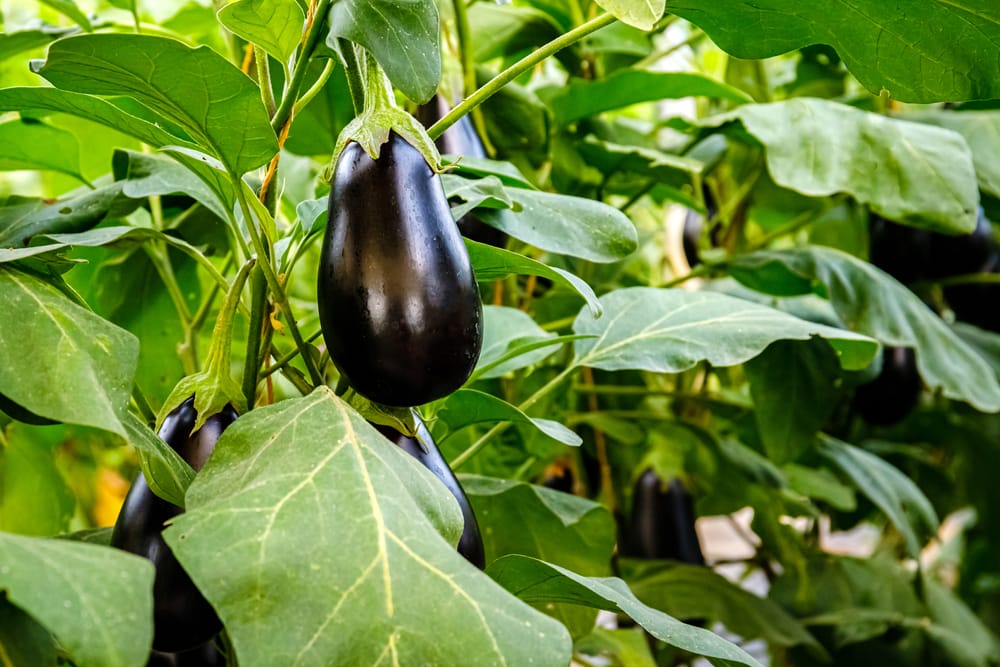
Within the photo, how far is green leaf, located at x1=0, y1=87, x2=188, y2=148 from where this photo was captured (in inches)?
14.8

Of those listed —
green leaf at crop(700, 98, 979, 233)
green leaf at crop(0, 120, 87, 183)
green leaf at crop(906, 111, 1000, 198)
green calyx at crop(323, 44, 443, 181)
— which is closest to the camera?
green calyx at crop(323, 44, 443, 181)

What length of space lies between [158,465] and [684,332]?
33cm

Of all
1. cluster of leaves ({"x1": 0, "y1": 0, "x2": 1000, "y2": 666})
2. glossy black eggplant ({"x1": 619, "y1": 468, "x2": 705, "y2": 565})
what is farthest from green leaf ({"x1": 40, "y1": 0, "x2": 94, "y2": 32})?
glossy black eggplant ({"x1": 619, "y1": 468, "x2": 705, "y2": 565})

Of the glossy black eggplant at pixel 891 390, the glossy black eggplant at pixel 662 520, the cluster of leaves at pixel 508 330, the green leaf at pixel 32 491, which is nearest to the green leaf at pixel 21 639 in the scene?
the cluster of leaves at pixel 508 330

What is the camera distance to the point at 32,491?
631mm

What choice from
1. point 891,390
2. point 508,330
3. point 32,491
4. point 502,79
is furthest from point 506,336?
point 891,390

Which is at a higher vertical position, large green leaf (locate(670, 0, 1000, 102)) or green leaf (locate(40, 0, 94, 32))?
green leaf (locate(40, 0, 94, 32))

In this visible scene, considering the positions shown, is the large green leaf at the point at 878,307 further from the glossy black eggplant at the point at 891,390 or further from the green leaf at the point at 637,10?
the green leaf at the point at 637,10

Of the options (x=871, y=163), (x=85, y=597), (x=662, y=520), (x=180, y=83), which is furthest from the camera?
(x=662, y=520)

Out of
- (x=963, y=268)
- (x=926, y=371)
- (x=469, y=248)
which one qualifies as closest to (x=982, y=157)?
(x=963, y=268)

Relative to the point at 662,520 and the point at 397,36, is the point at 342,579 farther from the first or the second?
the point at 662,520

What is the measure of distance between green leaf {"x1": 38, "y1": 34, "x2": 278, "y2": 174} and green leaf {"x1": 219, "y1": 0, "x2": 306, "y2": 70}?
0.8 inches

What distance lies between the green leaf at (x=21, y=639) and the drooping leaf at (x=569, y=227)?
0.25 metres

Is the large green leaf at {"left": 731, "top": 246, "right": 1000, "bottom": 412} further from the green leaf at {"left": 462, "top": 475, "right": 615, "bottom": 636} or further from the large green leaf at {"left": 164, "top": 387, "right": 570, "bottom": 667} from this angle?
the large green leaf at {"left": 164, "top": 387, "right": 570, "bottom": 667}
